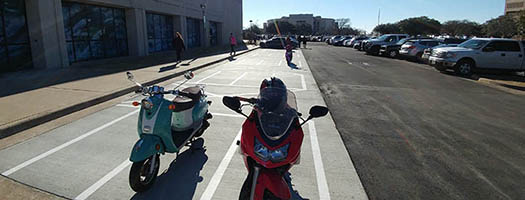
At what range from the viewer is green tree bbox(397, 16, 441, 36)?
73.5 m

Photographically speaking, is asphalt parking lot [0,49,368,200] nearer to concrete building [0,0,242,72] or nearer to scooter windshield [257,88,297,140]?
scooter windshield [257,88,297,140]

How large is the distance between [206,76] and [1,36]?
7.73 metres

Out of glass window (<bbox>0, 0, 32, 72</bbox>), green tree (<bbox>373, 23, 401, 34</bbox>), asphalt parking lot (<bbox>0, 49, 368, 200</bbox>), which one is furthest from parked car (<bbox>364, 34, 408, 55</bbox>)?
green tree (<bbox>373, 23, 401, 34</bbox>)

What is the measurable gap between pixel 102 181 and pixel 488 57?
16.1 meters

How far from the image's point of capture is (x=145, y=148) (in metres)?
3.27

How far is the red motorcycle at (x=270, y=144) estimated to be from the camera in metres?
2.62

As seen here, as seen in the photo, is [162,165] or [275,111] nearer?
[275,111]

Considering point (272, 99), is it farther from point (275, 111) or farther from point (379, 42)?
point (379, 42)

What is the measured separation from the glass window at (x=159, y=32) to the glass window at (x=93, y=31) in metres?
2.95

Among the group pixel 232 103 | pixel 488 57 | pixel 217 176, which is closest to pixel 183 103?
pixel 217 176

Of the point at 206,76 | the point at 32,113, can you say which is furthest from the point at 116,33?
the point at 32,113

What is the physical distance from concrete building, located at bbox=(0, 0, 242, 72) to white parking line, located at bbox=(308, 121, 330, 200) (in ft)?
40.2

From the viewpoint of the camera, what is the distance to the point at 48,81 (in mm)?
9352

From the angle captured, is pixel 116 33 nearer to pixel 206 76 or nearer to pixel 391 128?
pixel 206 76
